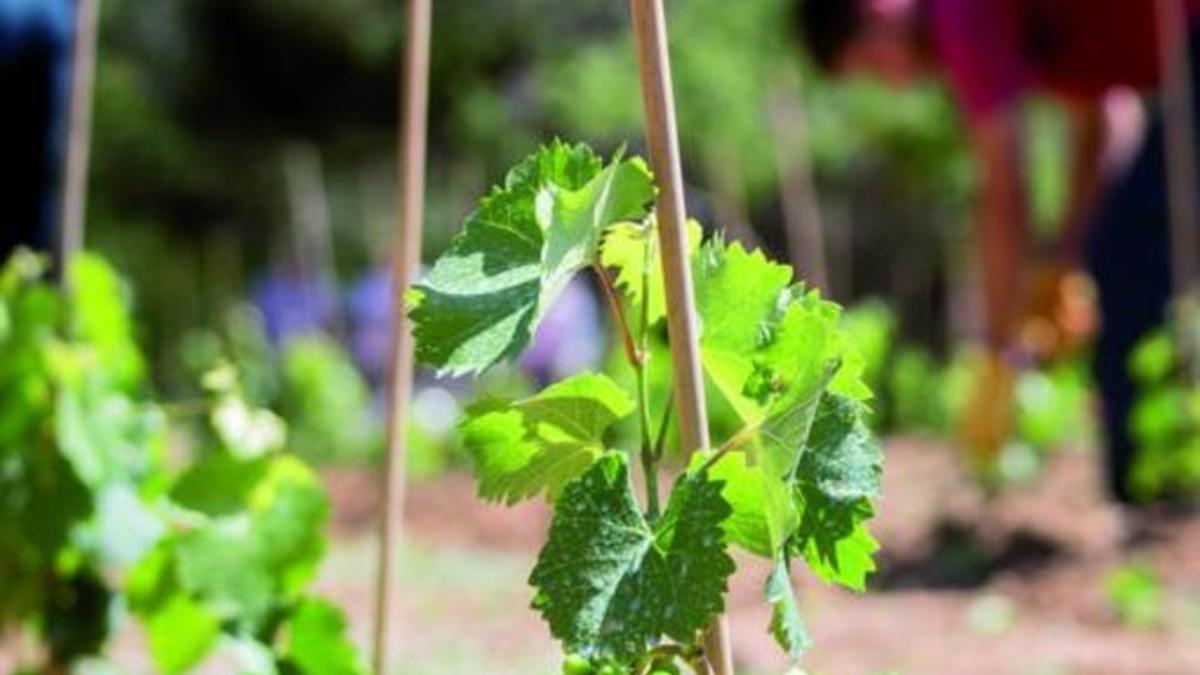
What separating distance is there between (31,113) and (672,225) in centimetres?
266

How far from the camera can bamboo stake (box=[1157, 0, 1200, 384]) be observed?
16.6 ft

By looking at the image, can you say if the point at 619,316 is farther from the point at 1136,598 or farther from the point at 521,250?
the point at 1136,598

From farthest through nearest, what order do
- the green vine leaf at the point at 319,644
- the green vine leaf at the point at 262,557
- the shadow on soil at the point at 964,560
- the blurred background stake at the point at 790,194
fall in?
1. the blurred background stake at the point at 790,194
2. the shadow on soil at the point at 964,560
3. the green vine leaf at the point at 262,557
4. the green vine leaf at the point at 319,644

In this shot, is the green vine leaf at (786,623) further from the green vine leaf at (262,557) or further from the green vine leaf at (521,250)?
the green vine leaf at (262,557)

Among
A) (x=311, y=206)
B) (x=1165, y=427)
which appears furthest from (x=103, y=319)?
(x=311, y=206)

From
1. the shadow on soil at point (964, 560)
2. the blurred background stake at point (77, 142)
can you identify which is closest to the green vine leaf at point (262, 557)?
the blurred background stake at point (77, 142)

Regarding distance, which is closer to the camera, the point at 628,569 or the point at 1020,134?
the point at 628,569

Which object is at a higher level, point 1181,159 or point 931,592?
point 1181,159

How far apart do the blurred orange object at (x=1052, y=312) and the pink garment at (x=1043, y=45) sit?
459mm

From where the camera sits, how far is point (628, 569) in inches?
43.8

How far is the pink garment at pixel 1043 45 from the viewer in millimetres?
5293

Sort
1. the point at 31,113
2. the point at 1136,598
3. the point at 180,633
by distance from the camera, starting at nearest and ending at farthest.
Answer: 1. the point at 180,633
2. the point at 31,113
3. the point at 1136,598

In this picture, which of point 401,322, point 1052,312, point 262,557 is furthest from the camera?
point 1052,312

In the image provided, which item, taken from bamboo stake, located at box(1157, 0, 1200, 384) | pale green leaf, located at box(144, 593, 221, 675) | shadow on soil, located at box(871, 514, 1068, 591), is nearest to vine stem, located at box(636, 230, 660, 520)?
pale green leaf, located at box(144, 593, 221, 675)
